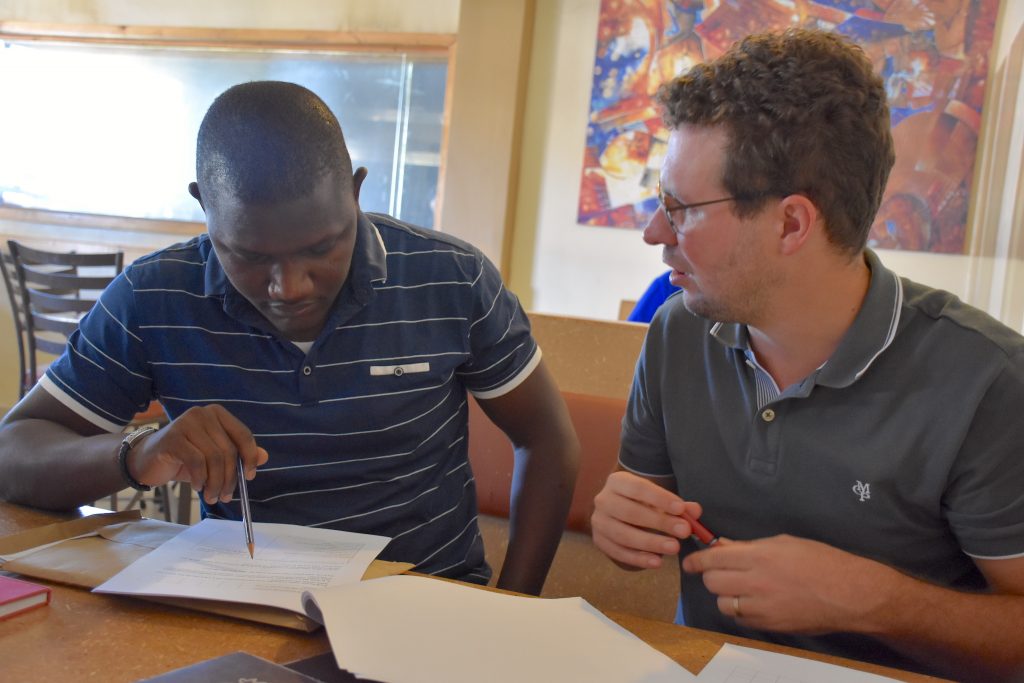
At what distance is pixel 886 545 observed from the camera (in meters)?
1.08

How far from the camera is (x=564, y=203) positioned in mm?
4387

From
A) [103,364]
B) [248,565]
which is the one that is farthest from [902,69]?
[248,565]

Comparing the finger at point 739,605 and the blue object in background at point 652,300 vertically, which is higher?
the blue object in background at point 652,300

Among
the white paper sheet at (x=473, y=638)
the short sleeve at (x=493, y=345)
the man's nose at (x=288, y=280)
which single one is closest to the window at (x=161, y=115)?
the short sleeve at (x=493, y=345)

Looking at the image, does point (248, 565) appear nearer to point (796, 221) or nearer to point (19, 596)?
point (19, 596)

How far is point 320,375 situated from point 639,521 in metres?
0.50

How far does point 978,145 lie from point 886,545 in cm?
320

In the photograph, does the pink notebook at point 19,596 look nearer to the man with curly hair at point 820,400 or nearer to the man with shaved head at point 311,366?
the man with shaved head at point 311,366

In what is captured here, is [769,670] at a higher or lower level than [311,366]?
lower

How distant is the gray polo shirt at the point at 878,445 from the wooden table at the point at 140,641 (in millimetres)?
260

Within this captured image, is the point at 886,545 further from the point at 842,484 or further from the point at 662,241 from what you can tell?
the point at 662,241

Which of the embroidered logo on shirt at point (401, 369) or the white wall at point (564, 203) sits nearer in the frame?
the embroidered logo on shirt at point (401, 369)

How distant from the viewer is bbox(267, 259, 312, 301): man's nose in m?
1.13

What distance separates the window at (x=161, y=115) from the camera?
4.61 m
